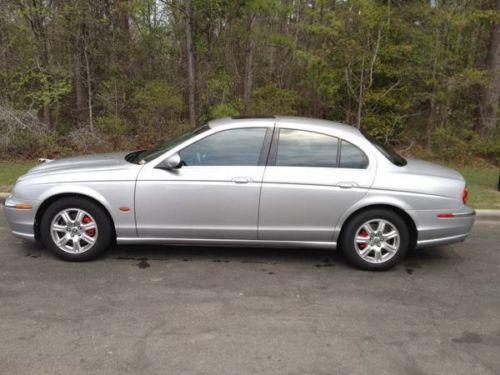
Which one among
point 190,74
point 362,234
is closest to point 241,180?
point 362,234

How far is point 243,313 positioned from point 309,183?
5.04 ft

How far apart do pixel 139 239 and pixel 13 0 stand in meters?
9.73

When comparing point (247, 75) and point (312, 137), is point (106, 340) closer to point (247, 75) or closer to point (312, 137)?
point (312, 137)

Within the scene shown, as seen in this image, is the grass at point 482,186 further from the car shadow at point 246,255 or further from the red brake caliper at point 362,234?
the red brake caliper at point 362,234

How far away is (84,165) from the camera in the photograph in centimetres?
532

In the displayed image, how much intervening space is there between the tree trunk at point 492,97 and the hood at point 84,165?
10.5 metres

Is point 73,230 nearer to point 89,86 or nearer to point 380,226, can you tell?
point 380,226

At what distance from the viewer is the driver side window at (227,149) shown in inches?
199

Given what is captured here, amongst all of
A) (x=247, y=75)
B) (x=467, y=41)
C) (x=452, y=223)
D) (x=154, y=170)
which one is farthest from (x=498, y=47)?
(x=154, y=170)

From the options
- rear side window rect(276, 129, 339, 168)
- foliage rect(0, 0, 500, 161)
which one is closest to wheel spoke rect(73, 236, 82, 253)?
rear side window rect(276, 129, 339, 168)

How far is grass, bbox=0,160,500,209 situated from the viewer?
26.0 feet

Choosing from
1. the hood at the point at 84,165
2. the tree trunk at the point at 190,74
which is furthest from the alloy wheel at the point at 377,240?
the tree trunk at the point at 190,74

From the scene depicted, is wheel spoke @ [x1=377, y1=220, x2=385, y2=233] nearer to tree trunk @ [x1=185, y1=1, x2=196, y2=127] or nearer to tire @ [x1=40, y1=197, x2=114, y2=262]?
tire @ [x1=40, y1=197, x2=114, y2=262]

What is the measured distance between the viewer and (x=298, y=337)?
370cm
